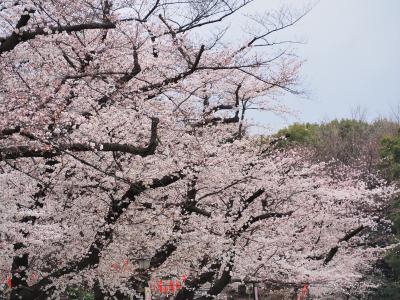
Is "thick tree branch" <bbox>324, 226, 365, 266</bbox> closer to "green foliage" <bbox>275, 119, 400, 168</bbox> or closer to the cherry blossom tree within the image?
the cherry blossom tree

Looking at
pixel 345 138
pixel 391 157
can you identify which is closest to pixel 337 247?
pixel 391 157

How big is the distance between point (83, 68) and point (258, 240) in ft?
18.6

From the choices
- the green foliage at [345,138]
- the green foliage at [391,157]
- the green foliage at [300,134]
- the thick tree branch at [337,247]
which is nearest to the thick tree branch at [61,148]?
the thick tree branch at [337,247]

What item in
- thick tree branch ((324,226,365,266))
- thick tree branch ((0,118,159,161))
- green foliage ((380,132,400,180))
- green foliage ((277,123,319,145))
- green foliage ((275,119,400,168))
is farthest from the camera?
green foliage ((277,123,319,145))

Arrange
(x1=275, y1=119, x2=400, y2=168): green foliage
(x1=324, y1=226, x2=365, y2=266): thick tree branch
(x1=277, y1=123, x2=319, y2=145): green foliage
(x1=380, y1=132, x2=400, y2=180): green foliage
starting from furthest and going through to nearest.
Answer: (x1=277, y1=123, x2=319, y2=145): green foliage < (x1=275, y1=119, x2=400, y2=168): green foliage < (x1=380, y1=132, x2=400, y2=180): green foliage < (x1=324, y1=226, x2=365, y2=266): thick tree branch

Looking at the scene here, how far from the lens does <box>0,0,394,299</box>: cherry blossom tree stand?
6.51 m

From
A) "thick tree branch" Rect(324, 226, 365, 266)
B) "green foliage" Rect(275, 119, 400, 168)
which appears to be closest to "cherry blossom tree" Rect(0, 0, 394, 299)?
"thick tree branch" Rect(324, 226, 365, 266)

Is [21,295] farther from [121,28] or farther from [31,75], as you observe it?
[121,28]

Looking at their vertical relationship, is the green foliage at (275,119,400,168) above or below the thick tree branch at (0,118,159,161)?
above

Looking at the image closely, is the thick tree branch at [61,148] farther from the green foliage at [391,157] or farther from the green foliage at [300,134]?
the green foliage at [300,134]

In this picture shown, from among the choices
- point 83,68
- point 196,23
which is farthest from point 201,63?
point 83,68

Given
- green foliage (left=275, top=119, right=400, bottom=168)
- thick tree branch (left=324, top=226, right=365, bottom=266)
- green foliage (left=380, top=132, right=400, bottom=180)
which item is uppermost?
green foliage (left=275, top=119, right=400, bottom=168)

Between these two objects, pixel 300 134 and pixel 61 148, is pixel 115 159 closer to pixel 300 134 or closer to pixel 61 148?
pixel 61 148

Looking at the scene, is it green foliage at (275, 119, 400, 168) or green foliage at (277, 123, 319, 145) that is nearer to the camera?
green foliage at (275, 119, 400, 168)
